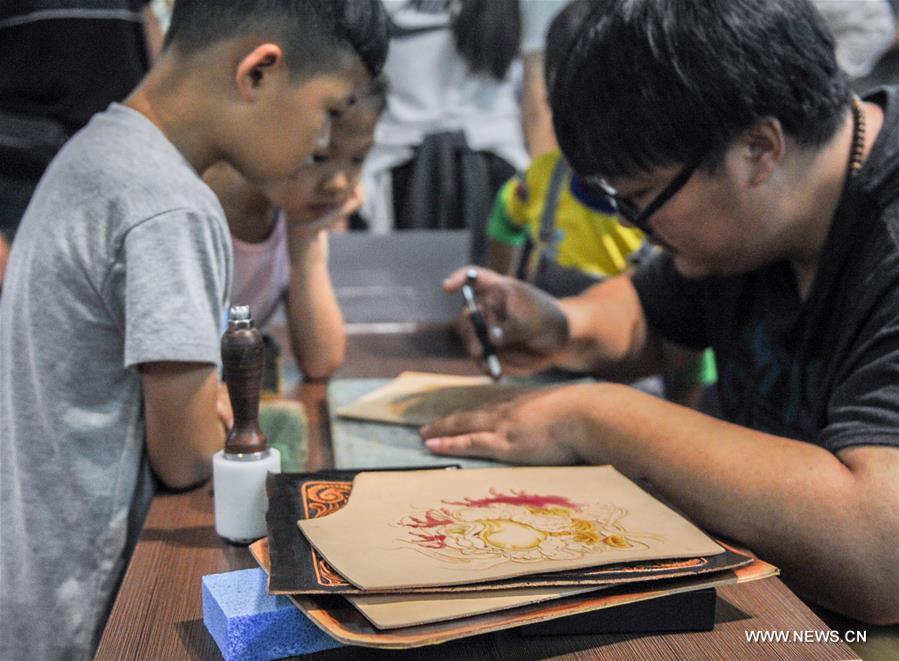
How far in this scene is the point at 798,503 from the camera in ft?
2.62

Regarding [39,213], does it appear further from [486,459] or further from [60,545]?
[486,459]

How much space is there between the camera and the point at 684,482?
2.81 feet

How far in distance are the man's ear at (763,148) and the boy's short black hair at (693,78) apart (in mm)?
11

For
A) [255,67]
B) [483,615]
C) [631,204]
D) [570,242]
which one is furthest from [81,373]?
[570,242]

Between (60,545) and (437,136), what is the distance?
1.86 meters

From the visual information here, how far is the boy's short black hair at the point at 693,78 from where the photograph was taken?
3.20 ft

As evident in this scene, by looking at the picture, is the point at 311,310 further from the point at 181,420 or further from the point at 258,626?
the point at 258,626

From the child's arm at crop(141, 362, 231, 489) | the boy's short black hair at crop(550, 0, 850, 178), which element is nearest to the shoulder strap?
the boy's short black hair at crop(550, 0, 850, 178)

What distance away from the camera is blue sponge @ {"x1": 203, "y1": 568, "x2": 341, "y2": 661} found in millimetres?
604

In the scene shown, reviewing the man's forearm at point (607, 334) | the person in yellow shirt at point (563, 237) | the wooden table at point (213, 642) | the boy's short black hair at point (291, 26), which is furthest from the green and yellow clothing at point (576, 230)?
the wooden table at point (213, 642)

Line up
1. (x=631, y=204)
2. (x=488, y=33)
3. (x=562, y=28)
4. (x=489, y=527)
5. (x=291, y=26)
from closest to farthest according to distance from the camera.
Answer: (x=489, y=527) < (x=291, y=26) < (x=631, y=204) < (x=562, y=28) < (x=488, y=33)

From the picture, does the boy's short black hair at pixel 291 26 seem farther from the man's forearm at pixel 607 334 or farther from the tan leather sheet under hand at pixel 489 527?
the man's forearm at pixel 607 334

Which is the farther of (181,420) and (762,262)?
(762,262)

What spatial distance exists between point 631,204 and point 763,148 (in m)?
0.17
